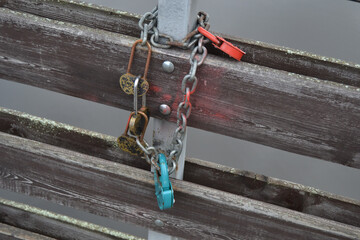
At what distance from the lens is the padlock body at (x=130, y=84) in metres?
1.12

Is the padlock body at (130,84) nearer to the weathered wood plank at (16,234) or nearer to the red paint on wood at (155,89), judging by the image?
the red paint on wood at (155,89)

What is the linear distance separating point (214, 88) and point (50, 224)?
1.83 m

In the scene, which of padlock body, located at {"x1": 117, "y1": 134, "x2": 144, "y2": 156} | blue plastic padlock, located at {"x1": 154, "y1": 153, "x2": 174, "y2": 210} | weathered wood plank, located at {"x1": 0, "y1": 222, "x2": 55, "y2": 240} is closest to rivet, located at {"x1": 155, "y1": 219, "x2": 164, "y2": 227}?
blue plastic padlock, located at {"x1": 154, "y1": 153, "x2": 174, "y2": 210}

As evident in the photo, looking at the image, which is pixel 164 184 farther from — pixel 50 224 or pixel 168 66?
pixel 50 224

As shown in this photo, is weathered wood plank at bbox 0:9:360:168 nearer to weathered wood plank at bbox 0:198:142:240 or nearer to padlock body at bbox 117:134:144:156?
padlock body at bbox 117:134:144:156

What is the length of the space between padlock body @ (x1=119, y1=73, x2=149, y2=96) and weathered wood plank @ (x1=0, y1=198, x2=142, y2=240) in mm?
1544

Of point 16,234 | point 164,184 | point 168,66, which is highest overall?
point 168,66

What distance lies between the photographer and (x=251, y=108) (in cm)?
114

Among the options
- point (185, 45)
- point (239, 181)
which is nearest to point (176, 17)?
point (185, 45)

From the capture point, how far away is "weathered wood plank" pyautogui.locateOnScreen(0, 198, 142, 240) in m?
2.49

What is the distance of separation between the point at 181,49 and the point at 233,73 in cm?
16

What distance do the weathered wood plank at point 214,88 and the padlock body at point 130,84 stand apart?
1.5 inches

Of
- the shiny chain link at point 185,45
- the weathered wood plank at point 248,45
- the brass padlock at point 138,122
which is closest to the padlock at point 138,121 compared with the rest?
the brass padlock at point 138,122

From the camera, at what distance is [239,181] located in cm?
182
